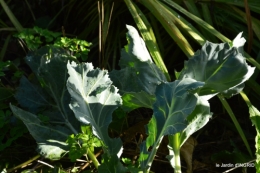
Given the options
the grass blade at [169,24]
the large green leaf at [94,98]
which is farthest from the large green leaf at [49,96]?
the grass blade at [169,24]

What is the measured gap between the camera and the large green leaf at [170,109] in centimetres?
123

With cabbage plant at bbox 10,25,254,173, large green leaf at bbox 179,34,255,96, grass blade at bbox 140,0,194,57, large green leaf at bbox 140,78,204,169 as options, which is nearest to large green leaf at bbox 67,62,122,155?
cabbage plant at bbox 10,25,254,173

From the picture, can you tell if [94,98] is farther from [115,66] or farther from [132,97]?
[115,66]

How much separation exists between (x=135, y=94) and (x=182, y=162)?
425 mm

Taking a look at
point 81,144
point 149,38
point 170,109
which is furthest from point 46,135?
point 149,38

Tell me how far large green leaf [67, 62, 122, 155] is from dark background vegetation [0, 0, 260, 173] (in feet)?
0.66

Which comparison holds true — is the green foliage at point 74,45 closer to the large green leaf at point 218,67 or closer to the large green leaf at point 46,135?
the large green leaf at point 46,135

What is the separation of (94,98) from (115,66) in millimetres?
636

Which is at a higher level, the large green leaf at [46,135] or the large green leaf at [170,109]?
the large green leaf at [170,109]

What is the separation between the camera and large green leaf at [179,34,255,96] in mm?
1306

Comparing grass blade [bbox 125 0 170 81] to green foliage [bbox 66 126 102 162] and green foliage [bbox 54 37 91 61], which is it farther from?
green foliage [bbox 66 126 102 162]

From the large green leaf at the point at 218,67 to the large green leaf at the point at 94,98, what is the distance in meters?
0.23

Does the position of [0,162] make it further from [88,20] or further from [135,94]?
[88,20]

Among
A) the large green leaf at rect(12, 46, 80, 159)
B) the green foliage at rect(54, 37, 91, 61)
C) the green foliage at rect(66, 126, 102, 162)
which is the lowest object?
the green foliage at rect(66, 126, 102, 162)
